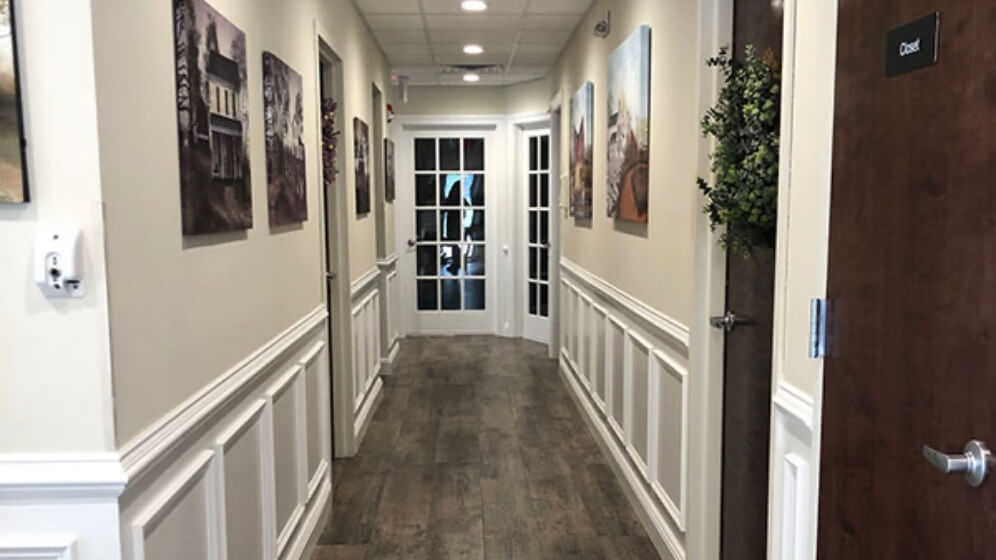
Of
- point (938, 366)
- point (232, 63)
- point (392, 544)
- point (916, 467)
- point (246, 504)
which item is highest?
point (232, 63)

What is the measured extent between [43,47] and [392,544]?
230cm

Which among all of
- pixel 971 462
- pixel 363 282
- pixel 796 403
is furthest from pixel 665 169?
pixel 363 282

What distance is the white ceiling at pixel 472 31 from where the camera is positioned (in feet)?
14.3

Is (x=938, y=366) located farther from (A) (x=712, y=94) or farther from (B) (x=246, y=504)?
(B) (x=246, y=504)

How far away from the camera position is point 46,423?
134cm

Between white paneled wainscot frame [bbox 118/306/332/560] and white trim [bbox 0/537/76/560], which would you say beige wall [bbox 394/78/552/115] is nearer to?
white paneled wainscot frame [bbox 118/306/332/560]

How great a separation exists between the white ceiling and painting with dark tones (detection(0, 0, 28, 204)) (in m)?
3.18

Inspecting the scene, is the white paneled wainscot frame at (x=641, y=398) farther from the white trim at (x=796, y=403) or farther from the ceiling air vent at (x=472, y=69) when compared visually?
the ceiling air vent at (x=472, y=69)

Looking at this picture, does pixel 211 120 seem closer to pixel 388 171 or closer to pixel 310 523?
pixel 310 523

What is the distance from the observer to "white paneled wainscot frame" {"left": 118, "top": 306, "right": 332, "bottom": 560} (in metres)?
1.49

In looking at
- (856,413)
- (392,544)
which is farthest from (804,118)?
(392,544)

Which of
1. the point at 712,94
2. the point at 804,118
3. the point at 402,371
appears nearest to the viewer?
the point at 804,118

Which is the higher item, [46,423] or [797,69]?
[797,69]

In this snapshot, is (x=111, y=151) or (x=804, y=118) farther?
(x=804, y=118)
